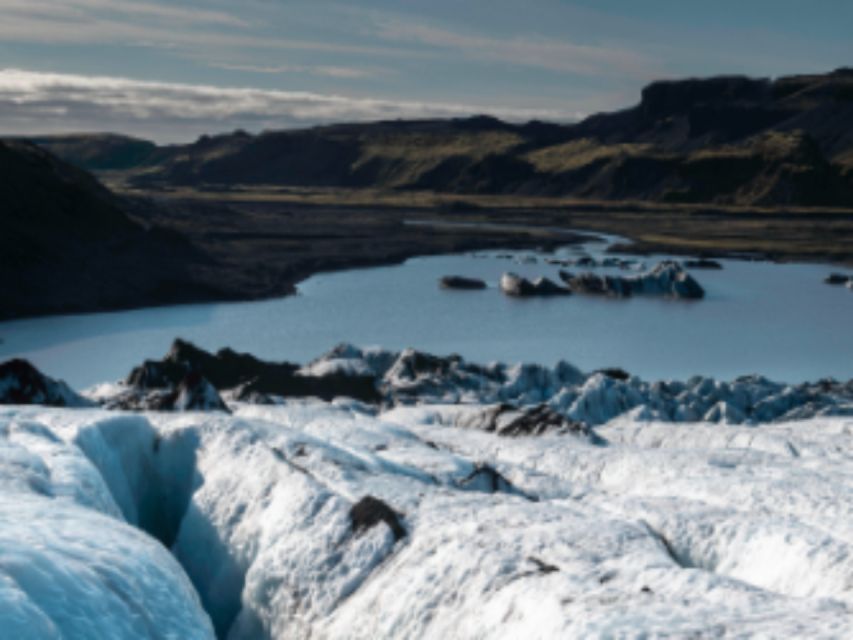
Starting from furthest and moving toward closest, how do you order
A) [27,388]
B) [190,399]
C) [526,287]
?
[526,287] < [27,388] < [190,399]

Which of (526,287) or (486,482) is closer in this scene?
(486,482)

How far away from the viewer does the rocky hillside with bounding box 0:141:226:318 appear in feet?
253

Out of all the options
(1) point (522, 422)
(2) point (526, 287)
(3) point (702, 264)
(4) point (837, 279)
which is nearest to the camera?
(1) point (522, 422)

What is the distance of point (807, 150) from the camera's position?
19588cm

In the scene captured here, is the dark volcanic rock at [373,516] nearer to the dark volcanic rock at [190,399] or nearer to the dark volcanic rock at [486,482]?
the dark volcanic rock at [486,482]

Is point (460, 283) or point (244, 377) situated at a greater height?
point (244, 377)

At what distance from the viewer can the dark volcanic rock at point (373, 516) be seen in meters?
16.2

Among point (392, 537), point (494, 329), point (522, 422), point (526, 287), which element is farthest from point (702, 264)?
point (392, 537)

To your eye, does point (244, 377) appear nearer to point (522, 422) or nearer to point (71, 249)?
point (522, 422)

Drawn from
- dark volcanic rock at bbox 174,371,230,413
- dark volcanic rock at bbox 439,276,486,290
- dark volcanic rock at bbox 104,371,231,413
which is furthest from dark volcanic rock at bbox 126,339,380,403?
dark volcanic rock at bbox 439,276,486,290

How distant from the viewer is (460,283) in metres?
91.9

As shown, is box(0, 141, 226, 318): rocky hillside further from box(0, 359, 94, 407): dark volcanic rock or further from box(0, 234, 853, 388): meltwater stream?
box(0, 359, 94, 407): dark volcanic rock

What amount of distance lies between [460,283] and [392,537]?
76.4 metres

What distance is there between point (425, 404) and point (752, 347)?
34.9 meters
